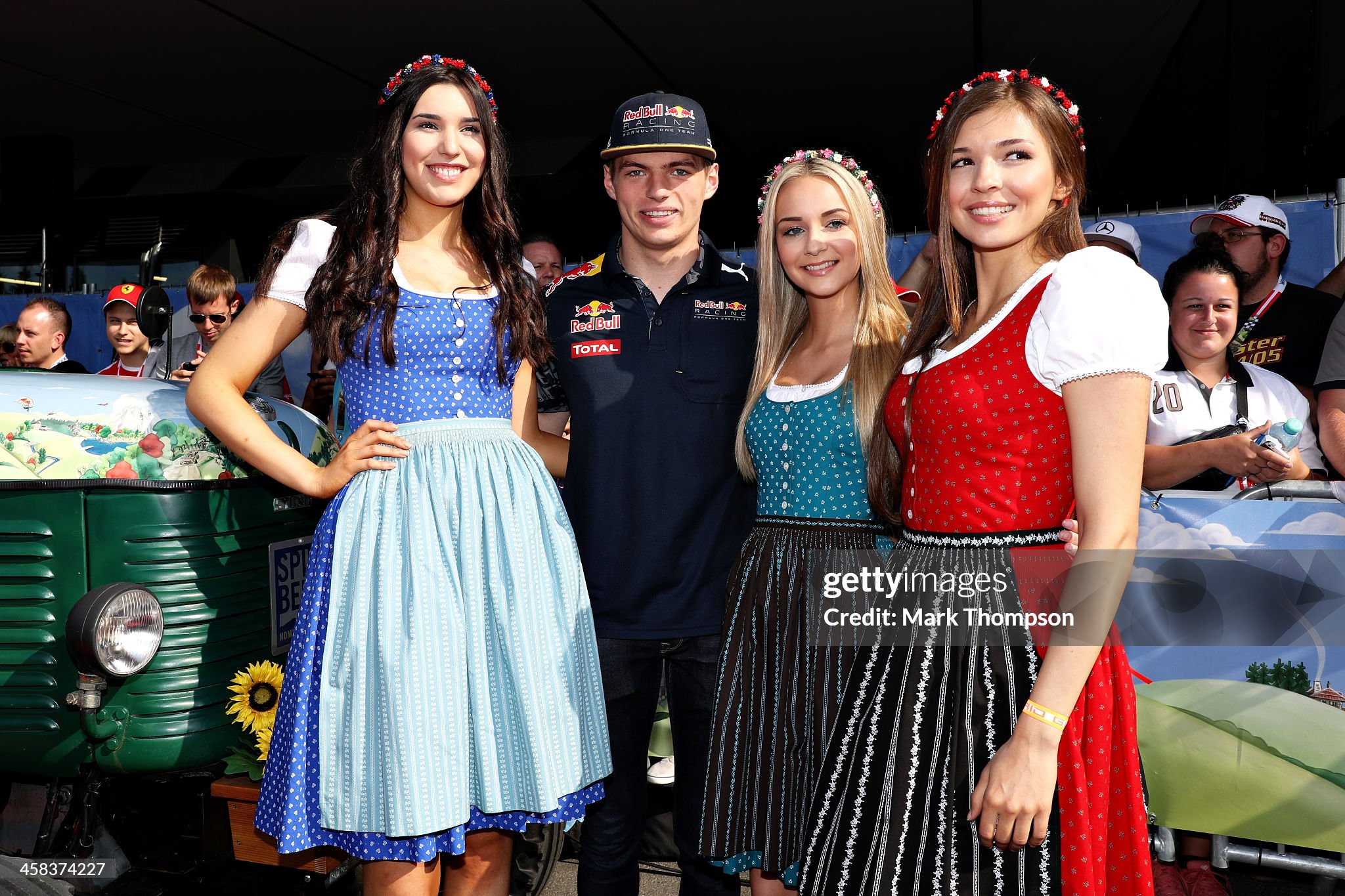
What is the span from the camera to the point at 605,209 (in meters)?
10.9

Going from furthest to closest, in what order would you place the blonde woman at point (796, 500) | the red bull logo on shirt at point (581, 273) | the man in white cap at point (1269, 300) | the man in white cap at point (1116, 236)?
the man in white cap at point (1116, 236) → the man in white cap at point (1269, 300) → the red bull logo on shirt at point (581, 273) → the blonde woman at point (796, 500)

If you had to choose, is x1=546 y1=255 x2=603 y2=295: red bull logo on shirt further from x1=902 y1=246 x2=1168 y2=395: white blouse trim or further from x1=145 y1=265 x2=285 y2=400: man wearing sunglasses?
x1=145 y1=265 x2=285 y2=400: man wearing sunglasses

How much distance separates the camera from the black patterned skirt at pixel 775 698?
2.09m

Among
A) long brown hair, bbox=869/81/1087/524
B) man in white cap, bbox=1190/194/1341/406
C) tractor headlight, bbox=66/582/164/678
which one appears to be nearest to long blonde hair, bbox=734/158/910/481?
long brown hair, bbox=869/81/1087/524

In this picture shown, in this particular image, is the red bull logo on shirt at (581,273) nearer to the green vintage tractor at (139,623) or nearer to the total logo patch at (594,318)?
the total logo patch at (594,318)

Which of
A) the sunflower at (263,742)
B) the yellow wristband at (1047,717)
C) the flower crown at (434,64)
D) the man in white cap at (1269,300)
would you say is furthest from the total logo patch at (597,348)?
the man in white cap at (1269,300)

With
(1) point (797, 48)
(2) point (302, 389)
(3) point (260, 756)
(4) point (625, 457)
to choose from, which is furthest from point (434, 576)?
(1) point (797, 48)

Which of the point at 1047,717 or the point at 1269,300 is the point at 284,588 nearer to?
the point at 1047,717

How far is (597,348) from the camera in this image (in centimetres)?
244

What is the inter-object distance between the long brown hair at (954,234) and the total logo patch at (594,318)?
0.75 meters

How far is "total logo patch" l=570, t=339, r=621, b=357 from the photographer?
243 centimetres

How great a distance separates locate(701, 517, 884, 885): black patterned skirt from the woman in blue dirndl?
11.4 inches

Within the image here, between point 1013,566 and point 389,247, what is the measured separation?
1442mm

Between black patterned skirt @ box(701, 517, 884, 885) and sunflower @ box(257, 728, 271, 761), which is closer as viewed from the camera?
black patterned skirt @ box(701, 517, 884, 885)
